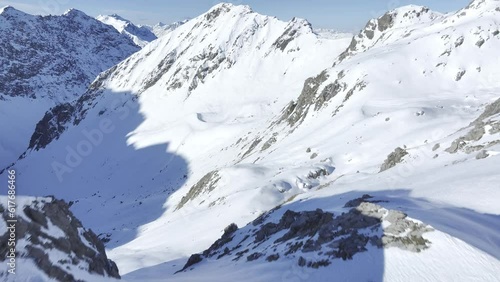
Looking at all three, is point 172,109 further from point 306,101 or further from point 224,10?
point 306,101

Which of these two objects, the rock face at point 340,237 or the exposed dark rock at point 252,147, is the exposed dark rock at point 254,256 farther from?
the exposed dark rock at point 252,147

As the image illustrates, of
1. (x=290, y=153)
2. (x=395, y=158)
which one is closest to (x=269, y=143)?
(x=290, y=153)

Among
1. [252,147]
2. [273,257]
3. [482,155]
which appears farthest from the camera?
[252,147]

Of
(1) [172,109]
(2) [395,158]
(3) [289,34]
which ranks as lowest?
(2) [395,158]

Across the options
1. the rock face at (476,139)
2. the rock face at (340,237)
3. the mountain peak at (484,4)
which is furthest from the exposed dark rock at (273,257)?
the mountain peak at (484,4)

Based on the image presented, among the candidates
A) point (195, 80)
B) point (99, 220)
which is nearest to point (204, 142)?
point (99, 220)

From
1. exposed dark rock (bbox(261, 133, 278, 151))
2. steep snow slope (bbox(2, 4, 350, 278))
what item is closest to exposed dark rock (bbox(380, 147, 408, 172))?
exposed dark rock (bbox(261, 133, 278, 151))
